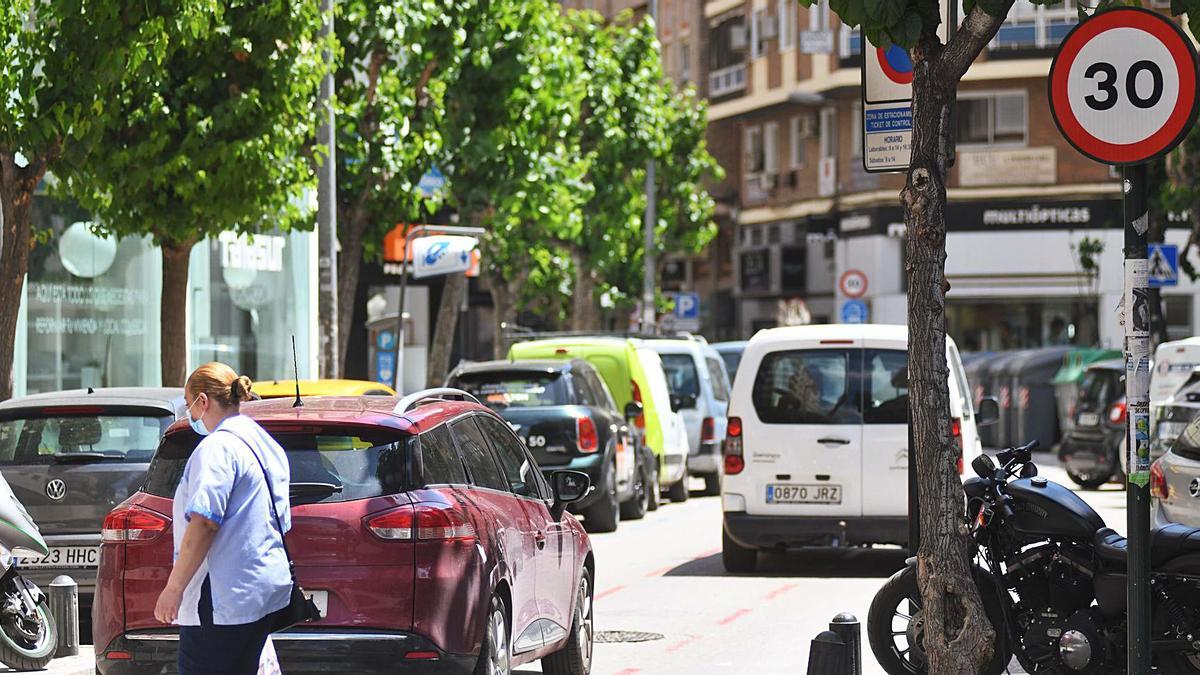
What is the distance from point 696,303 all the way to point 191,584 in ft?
135

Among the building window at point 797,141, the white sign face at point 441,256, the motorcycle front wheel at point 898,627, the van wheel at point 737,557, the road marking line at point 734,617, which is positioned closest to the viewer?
the motorcycle front wheel at point 898,627

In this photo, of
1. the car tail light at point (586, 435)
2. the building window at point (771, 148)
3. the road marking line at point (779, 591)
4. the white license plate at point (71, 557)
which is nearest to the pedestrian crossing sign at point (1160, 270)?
the car tail light at point (586, 435)

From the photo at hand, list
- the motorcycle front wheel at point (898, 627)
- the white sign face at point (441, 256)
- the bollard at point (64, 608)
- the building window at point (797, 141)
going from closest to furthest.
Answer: the motorcycle front wheel at point (898, 627), the bollard at point (64, 608), the white sign face at point (441, 256), the building window at point (797, 141)

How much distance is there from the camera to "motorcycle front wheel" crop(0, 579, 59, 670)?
10.2m

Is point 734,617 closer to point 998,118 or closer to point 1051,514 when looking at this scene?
point 1051,514

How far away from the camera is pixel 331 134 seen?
22.0m

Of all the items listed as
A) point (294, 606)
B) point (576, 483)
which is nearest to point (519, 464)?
point (576, 483)

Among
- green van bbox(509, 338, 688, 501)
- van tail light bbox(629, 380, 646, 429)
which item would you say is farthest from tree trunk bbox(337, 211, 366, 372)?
van tail light bbox(629, 380, 646, 429)

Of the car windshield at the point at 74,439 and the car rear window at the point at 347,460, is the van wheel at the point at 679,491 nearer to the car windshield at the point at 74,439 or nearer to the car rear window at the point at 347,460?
the car windshield at the point at 74,439

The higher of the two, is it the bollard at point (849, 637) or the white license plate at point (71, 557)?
the bollard at point (849, 637)

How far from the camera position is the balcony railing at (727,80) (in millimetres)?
58594

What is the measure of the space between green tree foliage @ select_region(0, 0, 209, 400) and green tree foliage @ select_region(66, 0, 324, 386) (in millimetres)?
625

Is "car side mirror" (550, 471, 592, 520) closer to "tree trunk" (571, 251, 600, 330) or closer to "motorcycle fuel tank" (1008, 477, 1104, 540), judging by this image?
"motorcycle fuel tank" (1008, 477, 1104, 540)

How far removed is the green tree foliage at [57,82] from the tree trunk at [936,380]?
8.54 meters
